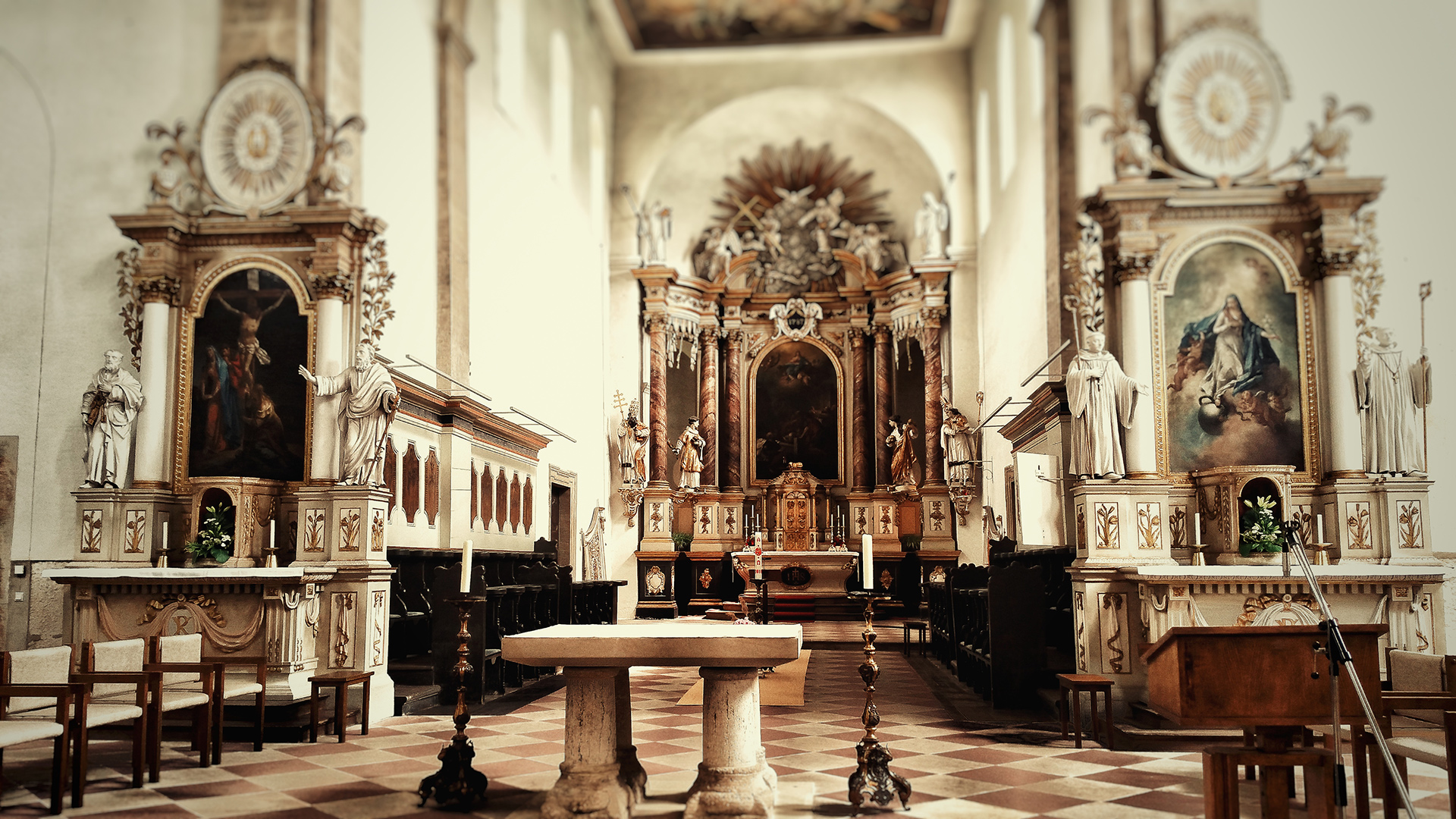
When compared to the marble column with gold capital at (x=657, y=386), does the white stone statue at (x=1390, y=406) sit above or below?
below

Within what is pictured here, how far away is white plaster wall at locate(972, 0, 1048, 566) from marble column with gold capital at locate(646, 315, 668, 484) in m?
5.42

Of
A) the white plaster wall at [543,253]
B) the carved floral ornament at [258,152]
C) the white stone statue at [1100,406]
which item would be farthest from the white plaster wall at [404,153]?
the white stone statue at [1100,406]

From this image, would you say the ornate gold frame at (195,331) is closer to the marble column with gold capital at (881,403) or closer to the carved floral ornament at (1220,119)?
the carved floral ornament at (1220,119)

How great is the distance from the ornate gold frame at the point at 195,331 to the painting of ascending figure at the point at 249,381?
43 mm

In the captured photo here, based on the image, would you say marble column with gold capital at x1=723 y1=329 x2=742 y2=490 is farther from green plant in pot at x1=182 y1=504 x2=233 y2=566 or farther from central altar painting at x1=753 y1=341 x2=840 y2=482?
green plant in pot at x1=182 y1=504 x2=233 y2=566

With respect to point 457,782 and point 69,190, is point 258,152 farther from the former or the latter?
point 457,782

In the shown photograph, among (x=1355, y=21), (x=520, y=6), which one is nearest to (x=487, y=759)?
(x=1355, y=21)

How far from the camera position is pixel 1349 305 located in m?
9.05

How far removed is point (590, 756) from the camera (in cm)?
552

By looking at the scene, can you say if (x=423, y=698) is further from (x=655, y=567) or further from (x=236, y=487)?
(x=655, y=567)

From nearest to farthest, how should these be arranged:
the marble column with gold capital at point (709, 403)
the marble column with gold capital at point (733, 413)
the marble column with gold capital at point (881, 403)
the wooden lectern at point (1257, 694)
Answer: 1. the wooden lectern at point (1257, 694)
2. the marble column with gold capital at point (881, 403)
3. the marble column with gold capital at point (709, 403)
4. the marble column with gold capital at point (733, 413)

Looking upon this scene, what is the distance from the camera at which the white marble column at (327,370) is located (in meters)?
9.04

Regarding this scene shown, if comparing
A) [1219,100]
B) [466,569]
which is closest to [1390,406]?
[1219,100]

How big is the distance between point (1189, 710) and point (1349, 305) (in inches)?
233
